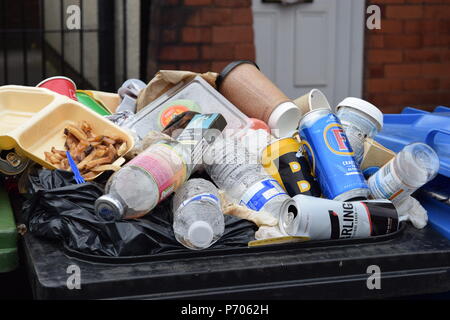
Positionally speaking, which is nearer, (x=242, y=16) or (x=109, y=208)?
(x=109, y=208)

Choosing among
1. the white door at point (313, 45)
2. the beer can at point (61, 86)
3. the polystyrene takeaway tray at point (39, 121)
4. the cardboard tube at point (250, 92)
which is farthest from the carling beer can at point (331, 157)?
the white door at point (313, 45)

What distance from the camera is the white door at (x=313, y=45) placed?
17.7ft

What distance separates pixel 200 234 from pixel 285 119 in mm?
843

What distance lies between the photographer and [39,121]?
7.73ft

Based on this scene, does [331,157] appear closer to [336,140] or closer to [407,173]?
[336,140]

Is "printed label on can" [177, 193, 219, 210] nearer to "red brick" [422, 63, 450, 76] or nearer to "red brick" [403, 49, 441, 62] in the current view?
"red brick" [403, 49, 441, 62]

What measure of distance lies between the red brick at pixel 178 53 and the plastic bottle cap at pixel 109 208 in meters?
3.09

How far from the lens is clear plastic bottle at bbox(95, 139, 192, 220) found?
1967 millimetres

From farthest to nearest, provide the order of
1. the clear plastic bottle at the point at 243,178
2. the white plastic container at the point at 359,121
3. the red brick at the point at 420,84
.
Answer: the red brick at the point at 420,84 → the white plastic container at the point at 359,121 → the clear plastic bottle at the point at 243,178

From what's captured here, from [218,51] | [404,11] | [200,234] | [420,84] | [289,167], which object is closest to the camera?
[200,234]

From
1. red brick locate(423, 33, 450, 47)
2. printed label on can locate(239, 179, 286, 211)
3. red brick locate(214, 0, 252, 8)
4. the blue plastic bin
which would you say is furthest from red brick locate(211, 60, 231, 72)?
printed label on can locate(239, 179, 286, 211)

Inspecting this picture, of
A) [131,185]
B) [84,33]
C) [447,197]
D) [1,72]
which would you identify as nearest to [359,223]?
[447,197]

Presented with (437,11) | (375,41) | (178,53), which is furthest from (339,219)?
(437,11)

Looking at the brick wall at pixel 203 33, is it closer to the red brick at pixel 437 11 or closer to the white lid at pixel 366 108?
the red brick at pixel 437 11
